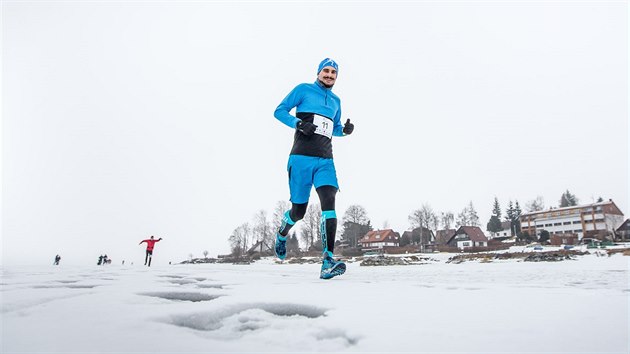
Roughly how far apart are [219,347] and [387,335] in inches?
19.6

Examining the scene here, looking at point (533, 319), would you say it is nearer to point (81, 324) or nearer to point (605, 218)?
point (81, 324)

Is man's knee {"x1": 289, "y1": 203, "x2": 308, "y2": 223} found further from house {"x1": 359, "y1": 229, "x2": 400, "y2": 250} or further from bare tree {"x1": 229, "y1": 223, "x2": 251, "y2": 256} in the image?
bare tree {"x1": 229, "y1": 223, "x2": 251, "y2": 256}

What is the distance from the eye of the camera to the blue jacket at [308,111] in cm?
349

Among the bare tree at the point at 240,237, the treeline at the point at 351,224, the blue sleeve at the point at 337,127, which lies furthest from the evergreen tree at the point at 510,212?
the blue sleeve at the point at 337,127

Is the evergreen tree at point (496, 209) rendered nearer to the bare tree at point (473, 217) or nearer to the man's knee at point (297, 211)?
the bare tree at point (473, 217)

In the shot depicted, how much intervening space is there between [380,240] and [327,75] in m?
64.0

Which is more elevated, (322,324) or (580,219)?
(580,219)

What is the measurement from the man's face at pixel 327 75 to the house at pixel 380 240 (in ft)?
208

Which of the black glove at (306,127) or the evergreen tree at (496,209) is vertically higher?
the evergreen tree at (496,209)

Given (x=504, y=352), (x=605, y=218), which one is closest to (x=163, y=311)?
(x=504, y=352)

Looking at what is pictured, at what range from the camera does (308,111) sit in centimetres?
363

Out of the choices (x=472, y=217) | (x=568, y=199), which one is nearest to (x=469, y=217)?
(x=472, y=217)

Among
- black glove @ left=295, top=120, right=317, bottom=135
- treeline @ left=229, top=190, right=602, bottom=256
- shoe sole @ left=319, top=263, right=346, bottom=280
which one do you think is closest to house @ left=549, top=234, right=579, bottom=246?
treeline @ left=229, top=190, right=602, bottom=256

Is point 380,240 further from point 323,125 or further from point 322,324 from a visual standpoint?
point 322,324
